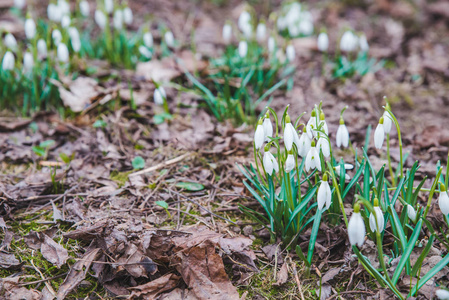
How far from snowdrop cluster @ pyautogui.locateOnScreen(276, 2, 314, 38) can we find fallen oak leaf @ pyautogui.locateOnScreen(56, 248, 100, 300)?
3373 mm

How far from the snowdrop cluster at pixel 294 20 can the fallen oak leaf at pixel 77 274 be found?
337 cm

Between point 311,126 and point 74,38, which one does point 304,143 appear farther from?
point 74,38

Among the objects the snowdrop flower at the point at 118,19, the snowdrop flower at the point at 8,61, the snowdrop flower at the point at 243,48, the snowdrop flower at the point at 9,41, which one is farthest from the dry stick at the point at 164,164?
the snowdrop flower at the point at 118,19

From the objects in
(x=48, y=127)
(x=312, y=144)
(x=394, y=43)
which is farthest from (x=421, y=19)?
(x=48, y=127)

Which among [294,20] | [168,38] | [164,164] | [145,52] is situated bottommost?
[164,164]

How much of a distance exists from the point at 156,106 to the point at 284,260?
1.86m

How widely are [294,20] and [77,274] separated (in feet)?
11.6

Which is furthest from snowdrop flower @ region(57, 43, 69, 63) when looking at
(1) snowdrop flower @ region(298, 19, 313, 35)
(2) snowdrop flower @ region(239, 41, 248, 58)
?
(1) snowdrop flower @ region(298, 19, 313, 35)

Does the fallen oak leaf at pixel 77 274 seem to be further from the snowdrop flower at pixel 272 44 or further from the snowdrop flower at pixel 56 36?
the snowdrop flower at pixel 272 44

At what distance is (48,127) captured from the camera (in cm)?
317

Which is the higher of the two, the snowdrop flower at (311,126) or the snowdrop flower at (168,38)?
the snowdrop flower at (168,38)

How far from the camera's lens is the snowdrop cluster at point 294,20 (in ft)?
14.2

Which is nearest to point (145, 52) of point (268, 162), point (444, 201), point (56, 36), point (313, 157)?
point (56, 36)

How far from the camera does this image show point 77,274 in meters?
1.89
